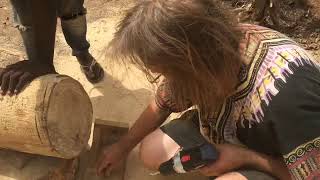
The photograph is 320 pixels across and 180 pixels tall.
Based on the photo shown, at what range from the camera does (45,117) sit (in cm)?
175

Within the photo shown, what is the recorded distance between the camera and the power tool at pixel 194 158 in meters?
1.67

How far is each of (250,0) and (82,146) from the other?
1452 mm

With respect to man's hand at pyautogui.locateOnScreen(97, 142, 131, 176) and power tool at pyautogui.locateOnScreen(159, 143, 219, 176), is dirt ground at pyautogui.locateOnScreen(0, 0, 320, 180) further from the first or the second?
power tool at pyautogui.locateOnScreen(159, 143, 219, 176)

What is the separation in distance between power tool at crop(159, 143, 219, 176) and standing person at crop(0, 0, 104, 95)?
23.4 inches

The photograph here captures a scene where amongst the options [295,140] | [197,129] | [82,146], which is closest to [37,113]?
[82,146]

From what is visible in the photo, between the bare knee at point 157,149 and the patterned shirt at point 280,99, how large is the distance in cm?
33

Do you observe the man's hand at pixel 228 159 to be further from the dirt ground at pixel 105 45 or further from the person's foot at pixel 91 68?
the person's foot at pixel 91 68

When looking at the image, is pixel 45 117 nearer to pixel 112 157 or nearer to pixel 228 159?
pixel 112 157

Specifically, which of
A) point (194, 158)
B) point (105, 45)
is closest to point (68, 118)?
point (194, 158)

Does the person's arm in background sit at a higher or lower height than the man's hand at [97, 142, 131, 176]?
higher

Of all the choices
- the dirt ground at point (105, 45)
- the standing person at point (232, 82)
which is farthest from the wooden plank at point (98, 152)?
the standing person at point (232, 82)

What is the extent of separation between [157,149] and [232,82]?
1.71 feet

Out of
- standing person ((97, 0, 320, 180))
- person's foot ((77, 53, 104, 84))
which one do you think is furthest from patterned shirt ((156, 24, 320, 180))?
person's foot ((77, 53, 104, 84))

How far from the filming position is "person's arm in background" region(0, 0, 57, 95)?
1.80 m
